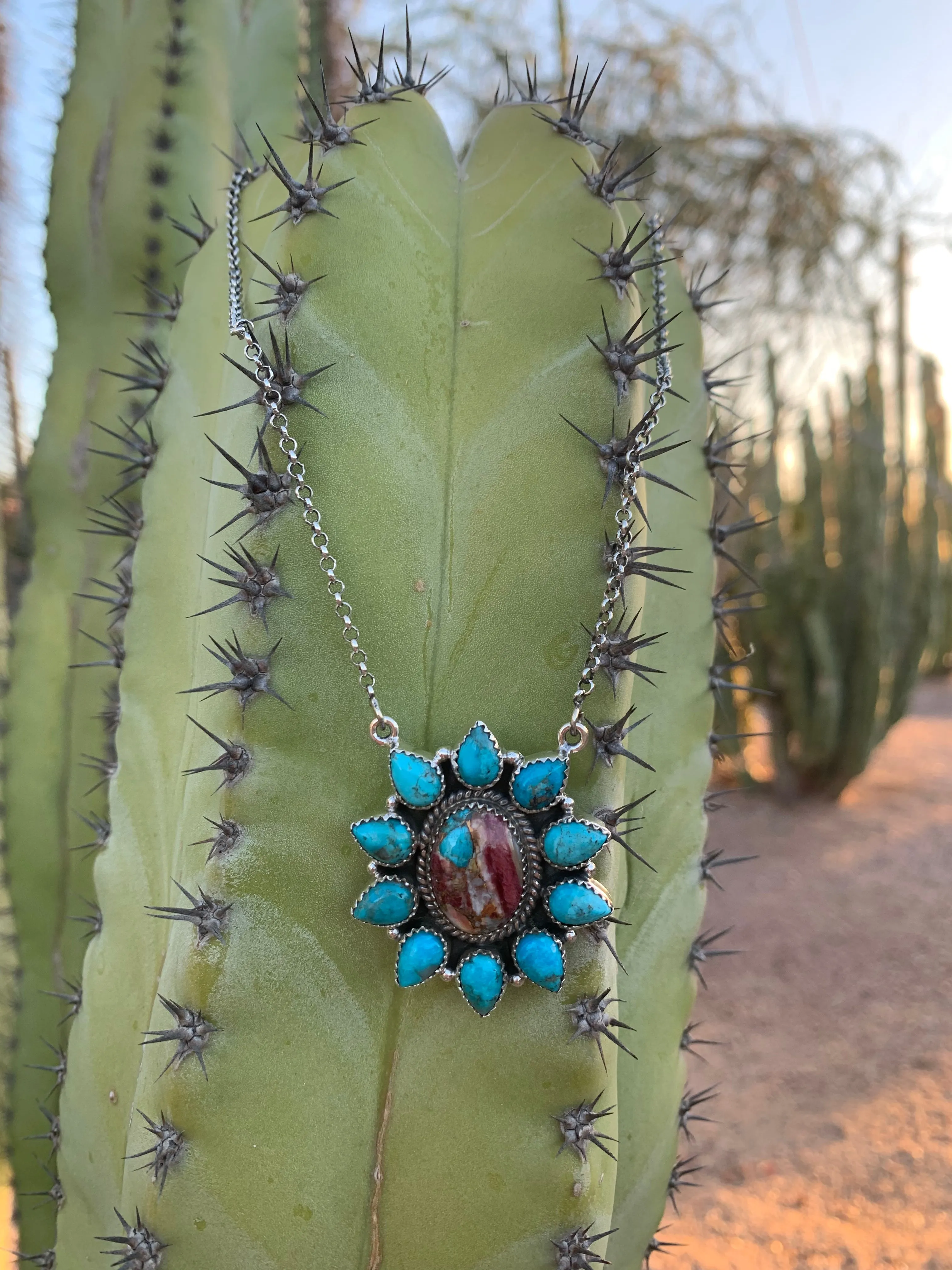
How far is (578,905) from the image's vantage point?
938mm

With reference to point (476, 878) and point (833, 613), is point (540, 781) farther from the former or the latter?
point (833, 613)

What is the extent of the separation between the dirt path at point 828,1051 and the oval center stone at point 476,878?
1429mm

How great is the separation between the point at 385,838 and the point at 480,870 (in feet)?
0.34

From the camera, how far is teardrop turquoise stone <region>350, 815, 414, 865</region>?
92 centimetres

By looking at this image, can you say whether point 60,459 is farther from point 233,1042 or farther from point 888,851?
point 888,851

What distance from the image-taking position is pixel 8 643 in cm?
166

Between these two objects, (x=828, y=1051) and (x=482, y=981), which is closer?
(x=482, y=981)

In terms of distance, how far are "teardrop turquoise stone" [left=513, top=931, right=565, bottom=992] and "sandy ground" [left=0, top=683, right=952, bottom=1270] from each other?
2.32 feet

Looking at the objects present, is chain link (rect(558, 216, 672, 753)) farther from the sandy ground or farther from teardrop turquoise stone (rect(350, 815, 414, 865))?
the sandy ground

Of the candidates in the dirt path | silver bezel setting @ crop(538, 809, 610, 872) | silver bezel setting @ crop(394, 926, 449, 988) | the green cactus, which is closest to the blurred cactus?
the dirt path

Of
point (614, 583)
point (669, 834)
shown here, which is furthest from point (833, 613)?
point (614, 583)

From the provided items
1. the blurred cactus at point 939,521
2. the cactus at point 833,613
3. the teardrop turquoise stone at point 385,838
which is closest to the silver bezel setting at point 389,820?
the teardrop turquoise stone at point 385,838

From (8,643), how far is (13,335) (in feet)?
2.93

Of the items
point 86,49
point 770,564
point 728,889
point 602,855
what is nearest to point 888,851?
point 728,889
